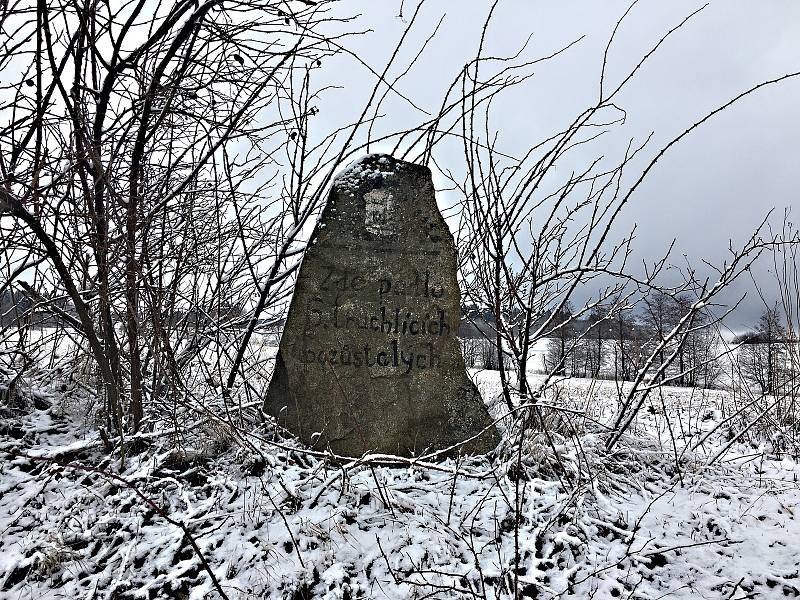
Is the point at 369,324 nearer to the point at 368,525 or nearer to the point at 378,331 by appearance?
the point at 378,331

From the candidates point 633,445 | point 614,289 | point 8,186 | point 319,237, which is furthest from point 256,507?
point 614,289

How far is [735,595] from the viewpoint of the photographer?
1995 millimetres

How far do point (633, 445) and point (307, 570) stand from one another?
2289 mm

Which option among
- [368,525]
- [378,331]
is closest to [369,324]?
[378,331]

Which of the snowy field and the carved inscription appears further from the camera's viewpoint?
the carved inscription

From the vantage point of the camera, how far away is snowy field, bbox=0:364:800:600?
6.47 ft

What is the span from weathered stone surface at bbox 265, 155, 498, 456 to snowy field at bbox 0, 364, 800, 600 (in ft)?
0.79

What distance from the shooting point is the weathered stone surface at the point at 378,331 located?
304cm

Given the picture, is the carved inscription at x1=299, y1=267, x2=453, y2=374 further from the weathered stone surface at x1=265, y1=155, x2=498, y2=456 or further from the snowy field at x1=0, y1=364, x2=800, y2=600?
the snowy field at x1=0, y1=364, x2=800, y2=600

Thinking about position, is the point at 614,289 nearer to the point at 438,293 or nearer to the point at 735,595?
the point at 438,293

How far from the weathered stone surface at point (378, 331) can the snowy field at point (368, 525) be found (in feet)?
0.79

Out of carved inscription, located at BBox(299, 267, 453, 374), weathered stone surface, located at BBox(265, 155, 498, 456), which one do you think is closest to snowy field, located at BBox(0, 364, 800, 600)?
weathered stone surface, located at BBox(265, 155, 498, 456)

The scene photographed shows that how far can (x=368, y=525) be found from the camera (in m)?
2.27

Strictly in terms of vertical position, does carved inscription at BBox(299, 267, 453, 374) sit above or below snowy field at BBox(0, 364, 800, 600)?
above
